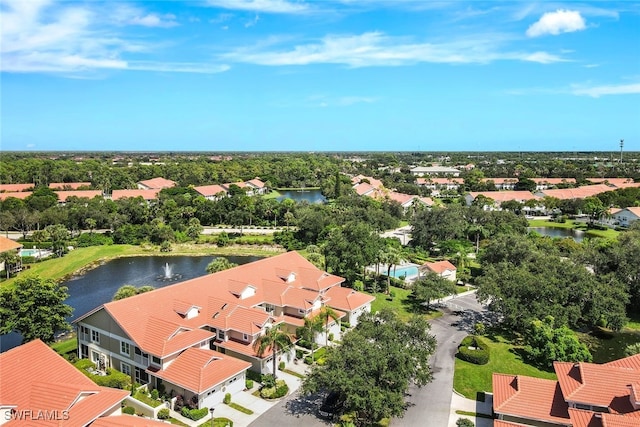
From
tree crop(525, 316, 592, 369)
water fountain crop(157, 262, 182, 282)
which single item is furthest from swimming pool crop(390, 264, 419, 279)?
water fountain crop(157, 262, 182, 282)

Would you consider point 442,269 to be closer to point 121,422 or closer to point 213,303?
point 213,303

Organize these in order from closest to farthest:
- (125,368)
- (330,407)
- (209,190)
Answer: (330,407) < (125,368) < (209,190)

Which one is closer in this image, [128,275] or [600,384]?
[600,384]

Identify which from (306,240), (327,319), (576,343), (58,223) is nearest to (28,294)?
(327,319)

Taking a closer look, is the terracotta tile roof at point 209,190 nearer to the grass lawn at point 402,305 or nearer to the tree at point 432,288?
the grass lawn at point 402,305

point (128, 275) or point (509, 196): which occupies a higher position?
point (509, 196)

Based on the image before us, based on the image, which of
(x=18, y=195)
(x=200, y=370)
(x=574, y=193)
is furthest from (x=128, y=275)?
(x=574, y=193)
